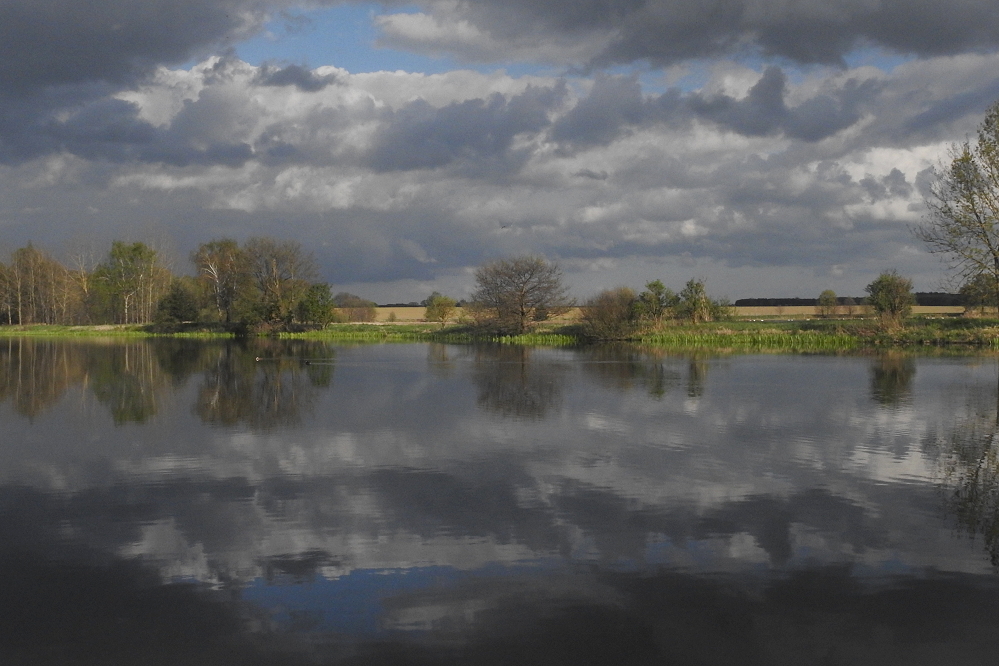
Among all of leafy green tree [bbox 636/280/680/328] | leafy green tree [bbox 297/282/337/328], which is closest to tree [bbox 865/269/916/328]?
leafy green tree [bbox 636/280/680/328]

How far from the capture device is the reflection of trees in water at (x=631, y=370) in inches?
962

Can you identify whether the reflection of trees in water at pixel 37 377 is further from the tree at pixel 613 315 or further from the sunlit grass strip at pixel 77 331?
the sunlit grass strip at pixel 77 331

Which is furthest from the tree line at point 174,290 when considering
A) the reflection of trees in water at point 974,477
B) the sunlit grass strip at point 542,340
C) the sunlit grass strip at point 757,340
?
the reflection of trees in water at point 974,477

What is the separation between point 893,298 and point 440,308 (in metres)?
36.5

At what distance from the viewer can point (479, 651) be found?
5.96m

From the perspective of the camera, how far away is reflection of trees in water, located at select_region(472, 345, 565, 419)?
19.2 m

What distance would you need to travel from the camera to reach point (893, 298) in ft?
168

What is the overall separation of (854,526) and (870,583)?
6.02 ft

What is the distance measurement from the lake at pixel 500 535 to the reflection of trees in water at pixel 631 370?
554cm

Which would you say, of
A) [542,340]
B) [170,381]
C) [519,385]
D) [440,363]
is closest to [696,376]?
[519,385]

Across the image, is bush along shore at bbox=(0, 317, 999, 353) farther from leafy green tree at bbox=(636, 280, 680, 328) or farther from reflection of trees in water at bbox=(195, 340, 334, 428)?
reflection of trees in water at bbox=(195, 340, 334, 428)

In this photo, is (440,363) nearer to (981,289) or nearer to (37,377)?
(37,377)

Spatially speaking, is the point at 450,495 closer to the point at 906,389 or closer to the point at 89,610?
the point at 89,610

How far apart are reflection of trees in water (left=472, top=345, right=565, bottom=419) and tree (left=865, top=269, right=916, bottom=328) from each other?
26561 millimetres
